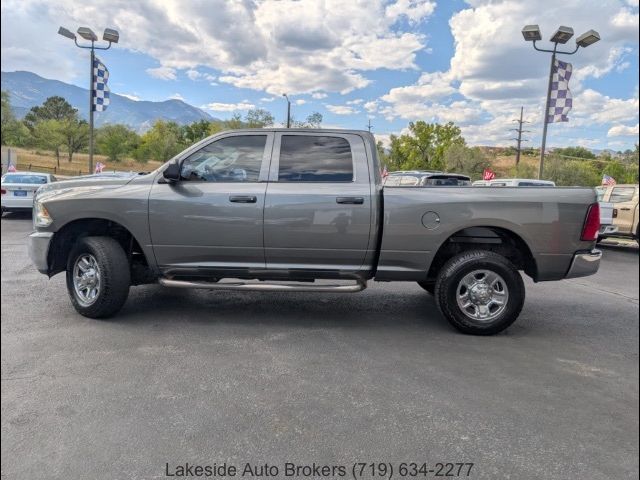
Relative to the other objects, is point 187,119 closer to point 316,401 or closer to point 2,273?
point 2,273

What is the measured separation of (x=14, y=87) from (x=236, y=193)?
1739 cm

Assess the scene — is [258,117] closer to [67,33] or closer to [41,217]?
[67,33]

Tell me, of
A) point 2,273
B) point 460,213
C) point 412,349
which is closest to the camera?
point 412,349

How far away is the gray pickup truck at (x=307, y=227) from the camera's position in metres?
4.34

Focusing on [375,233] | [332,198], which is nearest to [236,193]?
[332,198]

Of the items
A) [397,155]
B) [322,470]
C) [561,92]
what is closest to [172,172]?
[322,470]

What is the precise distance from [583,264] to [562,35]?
547 inches

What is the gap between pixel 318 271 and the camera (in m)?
4.54

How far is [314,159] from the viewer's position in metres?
4.61

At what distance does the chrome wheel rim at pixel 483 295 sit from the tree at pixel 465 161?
42099 millimetres

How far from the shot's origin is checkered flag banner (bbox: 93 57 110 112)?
18609mm

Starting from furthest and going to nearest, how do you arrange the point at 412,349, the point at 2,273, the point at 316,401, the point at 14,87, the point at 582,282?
the point at 14,87, the point at 582,282, the point at 2,273, the point at 412,349, the point at 316,401

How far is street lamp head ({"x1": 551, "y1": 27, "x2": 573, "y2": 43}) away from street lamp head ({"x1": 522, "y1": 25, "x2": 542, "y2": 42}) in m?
0.51

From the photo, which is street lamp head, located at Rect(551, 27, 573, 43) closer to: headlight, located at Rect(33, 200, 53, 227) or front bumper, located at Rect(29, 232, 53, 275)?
headlight, located at Rect(33, 200, 53, 227)
